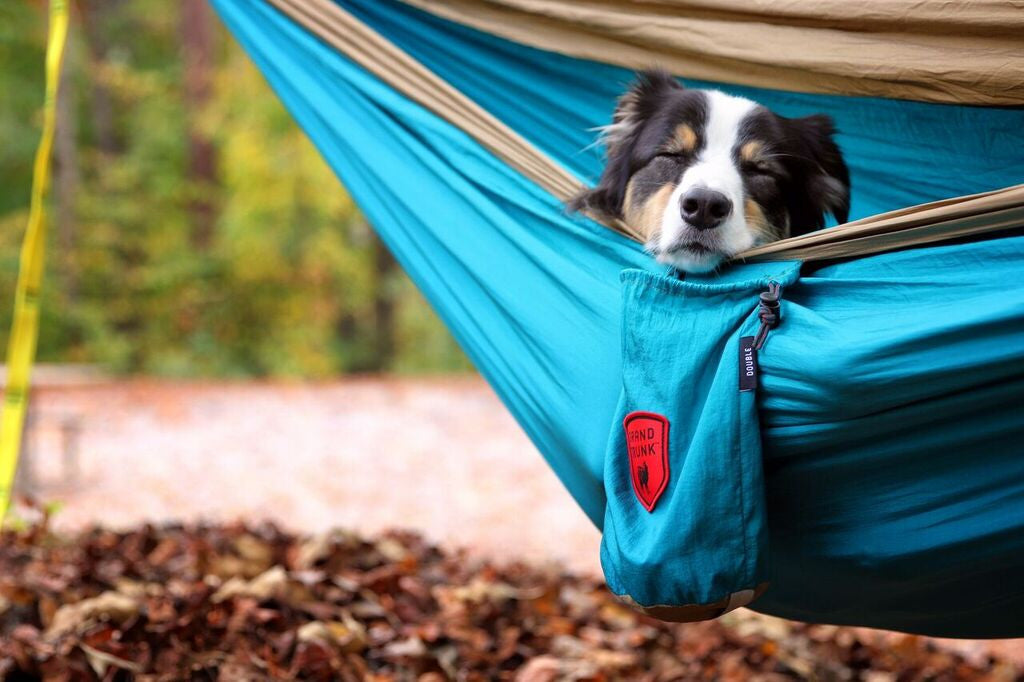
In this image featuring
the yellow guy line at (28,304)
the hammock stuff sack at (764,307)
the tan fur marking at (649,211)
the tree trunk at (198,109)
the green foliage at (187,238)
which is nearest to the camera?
the hammock stuff sack at (764,307)

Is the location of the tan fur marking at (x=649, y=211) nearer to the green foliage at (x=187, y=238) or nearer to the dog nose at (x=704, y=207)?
the dog nose at (x=704, y=207)

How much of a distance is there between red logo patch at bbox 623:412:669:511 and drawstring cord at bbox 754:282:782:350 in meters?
0.17

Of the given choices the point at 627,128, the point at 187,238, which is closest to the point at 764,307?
the point at 627,128

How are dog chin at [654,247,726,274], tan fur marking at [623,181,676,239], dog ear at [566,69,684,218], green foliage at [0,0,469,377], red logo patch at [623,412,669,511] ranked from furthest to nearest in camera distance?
green foliage at [0,0,469,377]
dog ear at [566,69,684,218]
tan fur marking at [623,181,676,239]
dog chin at [654,247,726,274]
red logo patch at [623,412,669,511]

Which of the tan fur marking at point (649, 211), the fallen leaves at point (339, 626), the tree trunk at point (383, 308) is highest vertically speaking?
the tan fur marking at point (649, 211)

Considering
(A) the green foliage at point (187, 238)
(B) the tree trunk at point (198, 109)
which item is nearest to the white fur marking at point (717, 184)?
(A) the green foliage at point (187, 238)

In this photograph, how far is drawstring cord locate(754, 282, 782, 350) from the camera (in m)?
1.50

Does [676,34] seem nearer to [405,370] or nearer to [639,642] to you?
[639,642]

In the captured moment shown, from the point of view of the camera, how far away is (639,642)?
2.78 meters

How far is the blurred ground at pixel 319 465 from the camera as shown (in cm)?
507

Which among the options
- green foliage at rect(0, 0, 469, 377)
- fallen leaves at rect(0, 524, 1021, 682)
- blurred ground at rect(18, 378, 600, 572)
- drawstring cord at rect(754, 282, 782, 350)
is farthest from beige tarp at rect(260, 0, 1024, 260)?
green foliage at rect(0, 0, 469, 377)

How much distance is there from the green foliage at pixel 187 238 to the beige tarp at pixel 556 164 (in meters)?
8.42

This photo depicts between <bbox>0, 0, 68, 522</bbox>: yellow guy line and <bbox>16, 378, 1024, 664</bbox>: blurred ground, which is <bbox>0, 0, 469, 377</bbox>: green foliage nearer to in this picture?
<bbox>16, 378, 1024, 664</bbox>: blurred ground

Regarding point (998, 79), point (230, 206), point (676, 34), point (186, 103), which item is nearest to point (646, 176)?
point (676, 34)
